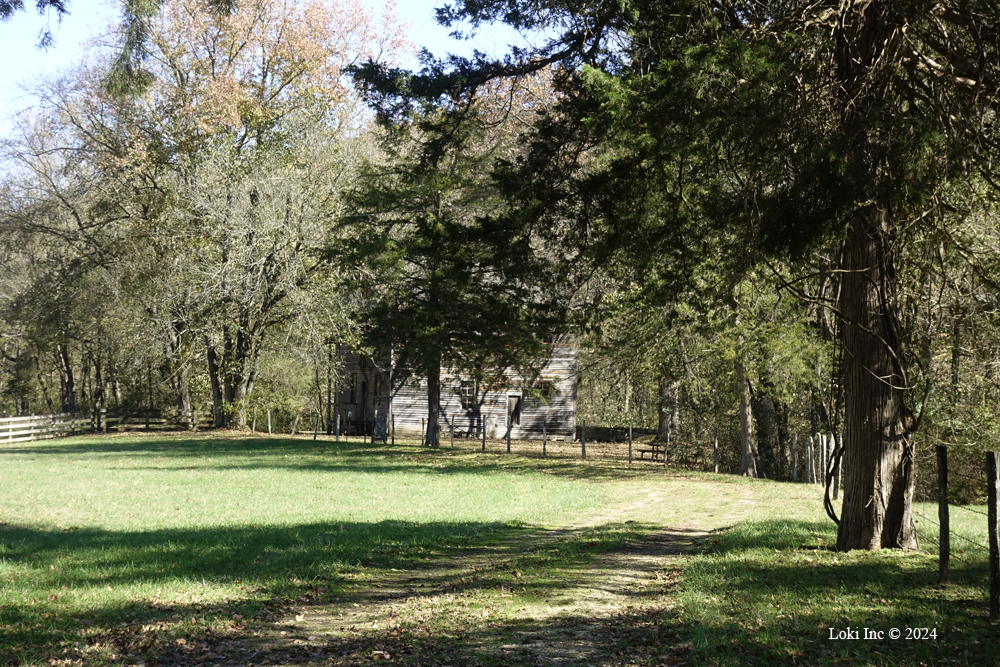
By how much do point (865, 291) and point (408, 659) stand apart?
24.0ft

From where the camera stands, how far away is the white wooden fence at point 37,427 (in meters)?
41.8

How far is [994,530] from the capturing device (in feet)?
23.4

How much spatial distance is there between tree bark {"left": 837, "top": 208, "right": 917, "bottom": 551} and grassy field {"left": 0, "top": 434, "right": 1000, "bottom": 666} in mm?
506

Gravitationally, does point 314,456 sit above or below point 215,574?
below

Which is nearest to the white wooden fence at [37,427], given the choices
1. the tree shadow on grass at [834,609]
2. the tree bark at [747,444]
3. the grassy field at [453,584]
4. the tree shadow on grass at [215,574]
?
the grassy field at [453,584]

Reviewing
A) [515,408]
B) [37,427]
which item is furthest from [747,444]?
[37,427]

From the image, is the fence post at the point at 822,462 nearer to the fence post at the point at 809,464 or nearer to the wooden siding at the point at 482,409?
the fence post at the point at 809,464

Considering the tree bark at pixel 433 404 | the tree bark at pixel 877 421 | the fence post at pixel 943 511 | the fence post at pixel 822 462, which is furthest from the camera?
the tree bark at pixel 433 404

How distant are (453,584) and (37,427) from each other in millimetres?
41820

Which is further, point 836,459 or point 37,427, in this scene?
point 37,427

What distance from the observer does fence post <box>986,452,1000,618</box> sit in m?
7.05

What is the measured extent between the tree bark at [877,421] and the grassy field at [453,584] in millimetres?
506

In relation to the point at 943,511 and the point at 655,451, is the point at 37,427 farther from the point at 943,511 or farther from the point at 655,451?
the point at 943,511

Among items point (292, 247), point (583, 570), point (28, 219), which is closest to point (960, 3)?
point (583, 570)
